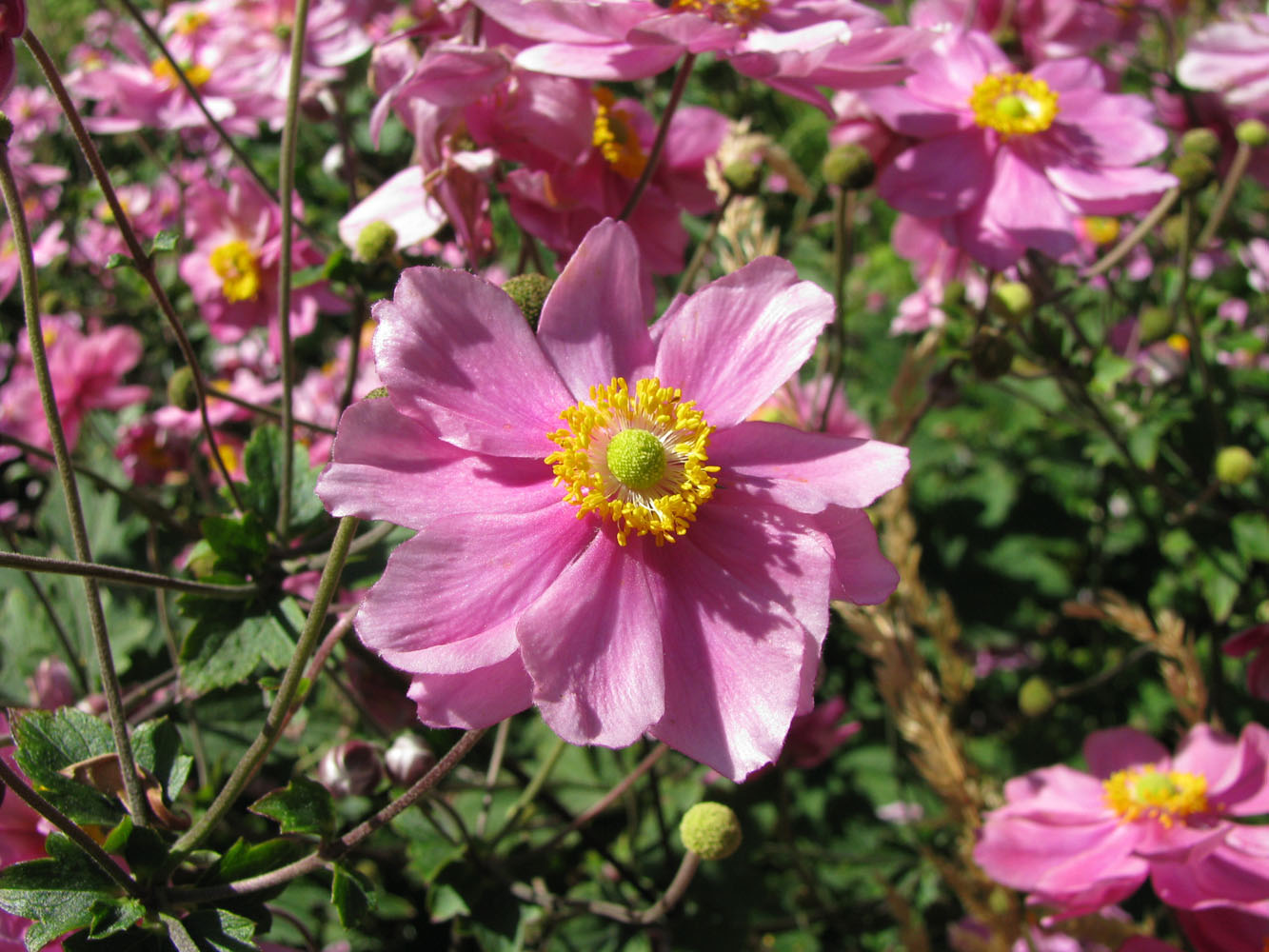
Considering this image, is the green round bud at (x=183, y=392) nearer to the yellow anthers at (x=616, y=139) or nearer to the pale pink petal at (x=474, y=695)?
the yellow anthers at (x=616, y=139)

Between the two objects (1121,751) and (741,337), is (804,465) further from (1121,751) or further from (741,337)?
(1121,751)

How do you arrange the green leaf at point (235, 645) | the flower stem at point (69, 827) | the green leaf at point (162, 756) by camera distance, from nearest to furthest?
the flower stem at point (69, 827) < the green leaf at point (162, 756) < the green leaf at point (235, 645)

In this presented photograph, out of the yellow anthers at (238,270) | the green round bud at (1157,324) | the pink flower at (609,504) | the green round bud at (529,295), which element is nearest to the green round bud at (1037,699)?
the green round bud at (1157,324)

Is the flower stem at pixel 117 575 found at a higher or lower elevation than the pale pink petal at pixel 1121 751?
higher

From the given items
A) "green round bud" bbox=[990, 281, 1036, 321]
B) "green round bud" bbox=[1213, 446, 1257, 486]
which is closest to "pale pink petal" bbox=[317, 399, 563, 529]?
"green round bud" bbox=[990, 281, 1036, 321]

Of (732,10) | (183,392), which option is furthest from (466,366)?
(183,392)

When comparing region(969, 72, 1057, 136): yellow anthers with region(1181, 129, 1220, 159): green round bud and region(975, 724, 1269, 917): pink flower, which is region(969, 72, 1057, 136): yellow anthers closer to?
region(1181, 129, 1220, 159): green round bud
